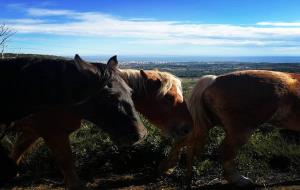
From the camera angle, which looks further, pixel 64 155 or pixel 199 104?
pixel 199 104

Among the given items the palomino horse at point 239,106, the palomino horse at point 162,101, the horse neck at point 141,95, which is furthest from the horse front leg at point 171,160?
the horse neck at point 141,95

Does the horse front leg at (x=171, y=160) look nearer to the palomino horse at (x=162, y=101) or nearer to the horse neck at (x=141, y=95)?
the palomino horse at (x=162, y=101)

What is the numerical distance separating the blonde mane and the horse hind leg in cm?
117

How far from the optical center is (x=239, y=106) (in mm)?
6848

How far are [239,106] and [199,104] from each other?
0.63 metres

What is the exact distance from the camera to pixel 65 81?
4012mm

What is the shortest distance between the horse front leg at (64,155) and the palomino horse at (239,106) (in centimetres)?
240

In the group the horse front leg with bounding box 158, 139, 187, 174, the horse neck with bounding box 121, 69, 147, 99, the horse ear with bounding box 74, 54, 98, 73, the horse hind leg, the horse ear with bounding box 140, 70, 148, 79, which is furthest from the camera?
the horse front leg with bounding box 158, 139, 187, 174

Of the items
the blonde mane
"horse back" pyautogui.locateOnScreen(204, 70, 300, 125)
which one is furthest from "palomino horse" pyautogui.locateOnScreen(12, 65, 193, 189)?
"horse back" pyautogui.locateOnScreen(204, 70, 300, 125)

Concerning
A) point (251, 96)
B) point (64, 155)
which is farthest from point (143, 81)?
point (64, 155)

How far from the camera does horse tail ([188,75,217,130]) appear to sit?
23.6 ft

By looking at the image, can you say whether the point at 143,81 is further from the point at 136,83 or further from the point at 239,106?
the point at 239,106

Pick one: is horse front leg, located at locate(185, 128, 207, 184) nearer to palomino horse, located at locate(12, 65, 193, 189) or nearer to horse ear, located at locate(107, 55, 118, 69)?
palomino horse, located at locate(12, 65, 193, 189)

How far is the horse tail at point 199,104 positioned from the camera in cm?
719
